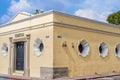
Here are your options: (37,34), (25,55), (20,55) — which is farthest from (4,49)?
(37,34)

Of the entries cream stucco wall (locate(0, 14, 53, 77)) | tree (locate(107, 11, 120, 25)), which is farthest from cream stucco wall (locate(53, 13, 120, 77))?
tree (locate(107, 11, 120, 25))

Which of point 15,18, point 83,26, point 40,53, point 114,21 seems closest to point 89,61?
point 83,26

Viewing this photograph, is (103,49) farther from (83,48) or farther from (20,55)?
(20,55)

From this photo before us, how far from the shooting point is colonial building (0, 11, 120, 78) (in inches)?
703

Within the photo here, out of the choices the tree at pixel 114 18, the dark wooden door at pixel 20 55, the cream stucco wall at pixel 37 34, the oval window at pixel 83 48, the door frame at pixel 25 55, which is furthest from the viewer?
the tree at pixel 114 18

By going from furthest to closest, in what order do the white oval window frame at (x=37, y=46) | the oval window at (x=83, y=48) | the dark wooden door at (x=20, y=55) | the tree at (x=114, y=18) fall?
the tree at (x=114, y=18) < the dark wooden door at (x=20, y=55) < the oval window at (x=83, y=48) < the white oval window frame at (x=37, y=46)

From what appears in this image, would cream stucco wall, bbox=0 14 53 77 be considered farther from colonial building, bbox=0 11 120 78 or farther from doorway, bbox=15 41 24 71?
doorway, bbox=15 41 24 71

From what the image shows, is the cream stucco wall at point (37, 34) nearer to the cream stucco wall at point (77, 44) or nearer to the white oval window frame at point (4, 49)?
the cream stucco wall at point (77, 44)

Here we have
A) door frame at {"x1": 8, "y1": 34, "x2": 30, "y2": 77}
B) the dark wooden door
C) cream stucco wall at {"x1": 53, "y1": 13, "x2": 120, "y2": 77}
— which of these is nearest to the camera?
cream stucco wall at {"x1": 53, "y1": 13, "x2": 120, "y2": 77}

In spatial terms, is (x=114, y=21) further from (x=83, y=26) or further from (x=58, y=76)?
(x=58, y=76)

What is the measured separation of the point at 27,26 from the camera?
2023 centimetres

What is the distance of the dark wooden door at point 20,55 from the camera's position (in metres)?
21.2

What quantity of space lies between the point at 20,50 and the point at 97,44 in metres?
7.03

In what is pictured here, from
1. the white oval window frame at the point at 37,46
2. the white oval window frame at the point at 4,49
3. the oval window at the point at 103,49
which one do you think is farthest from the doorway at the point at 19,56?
the oval window at the point at 103,49
